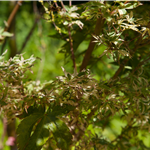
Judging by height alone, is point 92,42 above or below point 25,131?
above

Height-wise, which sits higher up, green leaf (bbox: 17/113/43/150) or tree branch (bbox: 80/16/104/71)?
tree branch (bbox: 80/16/104/71)

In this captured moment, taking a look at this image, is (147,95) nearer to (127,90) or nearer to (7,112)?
(127,90)

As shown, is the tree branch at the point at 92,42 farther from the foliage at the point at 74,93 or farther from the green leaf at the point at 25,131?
the green leaf at the point at 25,131

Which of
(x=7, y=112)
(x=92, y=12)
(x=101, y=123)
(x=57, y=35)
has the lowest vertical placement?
(x=101, y=123)

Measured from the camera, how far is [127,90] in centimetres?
53

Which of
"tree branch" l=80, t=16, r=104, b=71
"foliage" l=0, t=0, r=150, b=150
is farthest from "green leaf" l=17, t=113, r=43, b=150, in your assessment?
"tree branch" l=80, t=16, r=104, b=71

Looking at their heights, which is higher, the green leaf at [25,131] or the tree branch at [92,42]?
the tree branch at [92,42]

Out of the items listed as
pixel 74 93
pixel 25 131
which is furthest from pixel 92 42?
pixel 25 131

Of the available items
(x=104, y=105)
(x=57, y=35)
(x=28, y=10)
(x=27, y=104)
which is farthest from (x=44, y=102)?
(x=28, y=10)

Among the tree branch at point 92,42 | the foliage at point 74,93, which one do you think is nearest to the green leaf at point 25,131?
the foliage at point 74,93

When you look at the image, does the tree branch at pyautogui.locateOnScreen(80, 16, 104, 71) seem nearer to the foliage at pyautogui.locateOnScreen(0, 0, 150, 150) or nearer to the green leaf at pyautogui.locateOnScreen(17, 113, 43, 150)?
the foliage at pyautogui.locateOnScreen(0, 0, 150, 150)

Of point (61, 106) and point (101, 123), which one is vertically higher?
point (61, 106)

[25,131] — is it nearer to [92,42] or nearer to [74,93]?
[74,93]

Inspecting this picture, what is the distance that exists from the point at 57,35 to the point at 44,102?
249 millimetres
